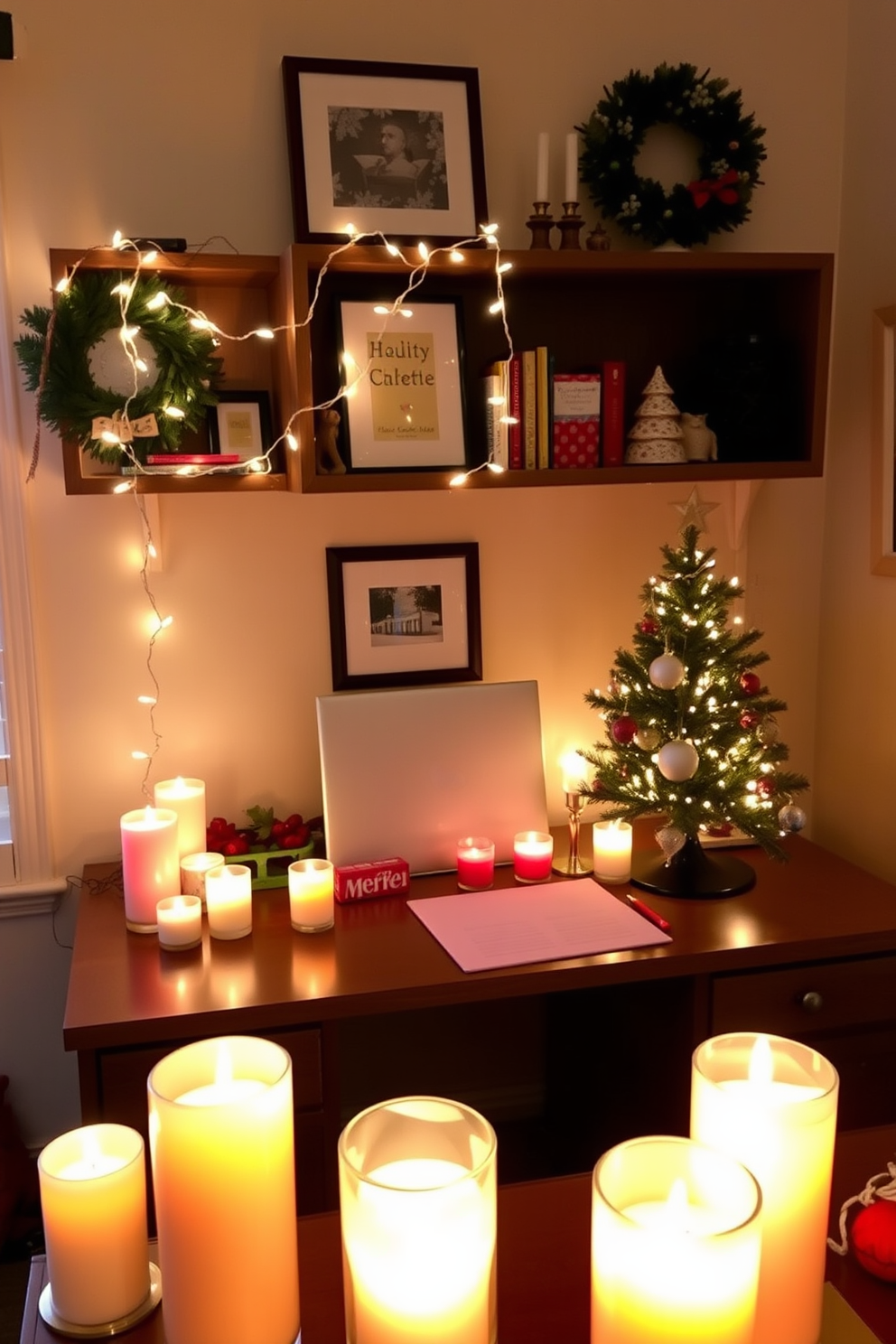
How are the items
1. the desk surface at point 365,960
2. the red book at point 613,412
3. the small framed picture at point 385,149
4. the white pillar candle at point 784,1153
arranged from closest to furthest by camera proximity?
the white pillar candle at point 784,1153, the desk surface at point 365,960, the small framed picture at point 385,149, the red book at point 613,412

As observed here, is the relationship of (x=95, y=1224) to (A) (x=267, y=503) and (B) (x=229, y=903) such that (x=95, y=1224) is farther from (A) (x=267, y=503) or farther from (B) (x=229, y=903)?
(A) (x=267, y=503)

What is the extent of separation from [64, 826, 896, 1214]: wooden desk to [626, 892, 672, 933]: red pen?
0.08 feet

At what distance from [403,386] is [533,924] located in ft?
3.09

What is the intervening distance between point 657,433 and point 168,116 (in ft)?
3.31

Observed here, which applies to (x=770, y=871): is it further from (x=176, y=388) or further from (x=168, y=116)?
(x=168, y=116)

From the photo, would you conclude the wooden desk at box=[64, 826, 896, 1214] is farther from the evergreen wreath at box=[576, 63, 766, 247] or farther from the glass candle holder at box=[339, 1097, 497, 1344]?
the evergreen wreath at box=[576, 63, 766, 247]

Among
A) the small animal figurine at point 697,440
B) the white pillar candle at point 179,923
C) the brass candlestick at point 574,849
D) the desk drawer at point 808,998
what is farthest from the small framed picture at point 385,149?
the desk drawer at point 808,998

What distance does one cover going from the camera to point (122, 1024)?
1.50 meters

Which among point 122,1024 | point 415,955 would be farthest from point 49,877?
point 415,955

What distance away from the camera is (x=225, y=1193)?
78 cm

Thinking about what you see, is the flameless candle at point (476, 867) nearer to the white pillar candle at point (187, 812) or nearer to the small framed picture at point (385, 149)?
the white pillar candle at point (187, 812)

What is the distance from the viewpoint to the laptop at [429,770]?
2006 millimetres

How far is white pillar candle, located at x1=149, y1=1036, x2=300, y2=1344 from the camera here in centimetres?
77

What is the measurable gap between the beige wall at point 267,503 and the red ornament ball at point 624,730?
356 mm
